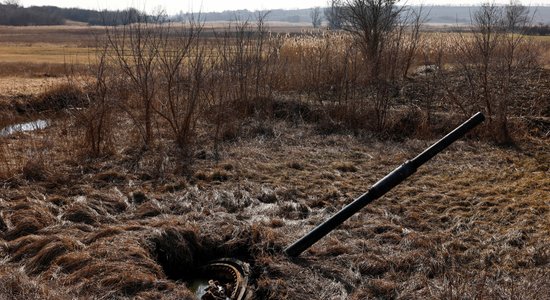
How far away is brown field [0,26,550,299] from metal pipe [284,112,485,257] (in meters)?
0.18

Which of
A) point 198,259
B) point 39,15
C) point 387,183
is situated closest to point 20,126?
point 198,259

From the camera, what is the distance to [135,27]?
807 centimetres

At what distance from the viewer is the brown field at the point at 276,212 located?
4.29 metres

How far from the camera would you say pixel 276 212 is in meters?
5.75

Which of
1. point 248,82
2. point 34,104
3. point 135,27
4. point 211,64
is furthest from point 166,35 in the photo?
point 34,104

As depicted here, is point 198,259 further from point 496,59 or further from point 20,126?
point 496,59

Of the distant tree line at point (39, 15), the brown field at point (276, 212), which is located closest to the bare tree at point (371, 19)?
the brown field at point (276, 212)

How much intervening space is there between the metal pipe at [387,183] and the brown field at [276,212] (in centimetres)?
18

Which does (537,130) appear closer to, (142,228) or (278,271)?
(278,271)

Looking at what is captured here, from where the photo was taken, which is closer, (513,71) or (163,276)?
(163,276)

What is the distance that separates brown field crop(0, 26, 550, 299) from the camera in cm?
429

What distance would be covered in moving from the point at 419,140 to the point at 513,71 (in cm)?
245

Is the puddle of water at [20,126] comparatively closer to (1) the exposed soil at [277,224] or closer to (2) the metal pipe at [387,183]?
(1) the exposed soil at [277,224]

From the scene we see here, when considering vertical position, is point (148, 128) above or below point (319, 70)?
below
